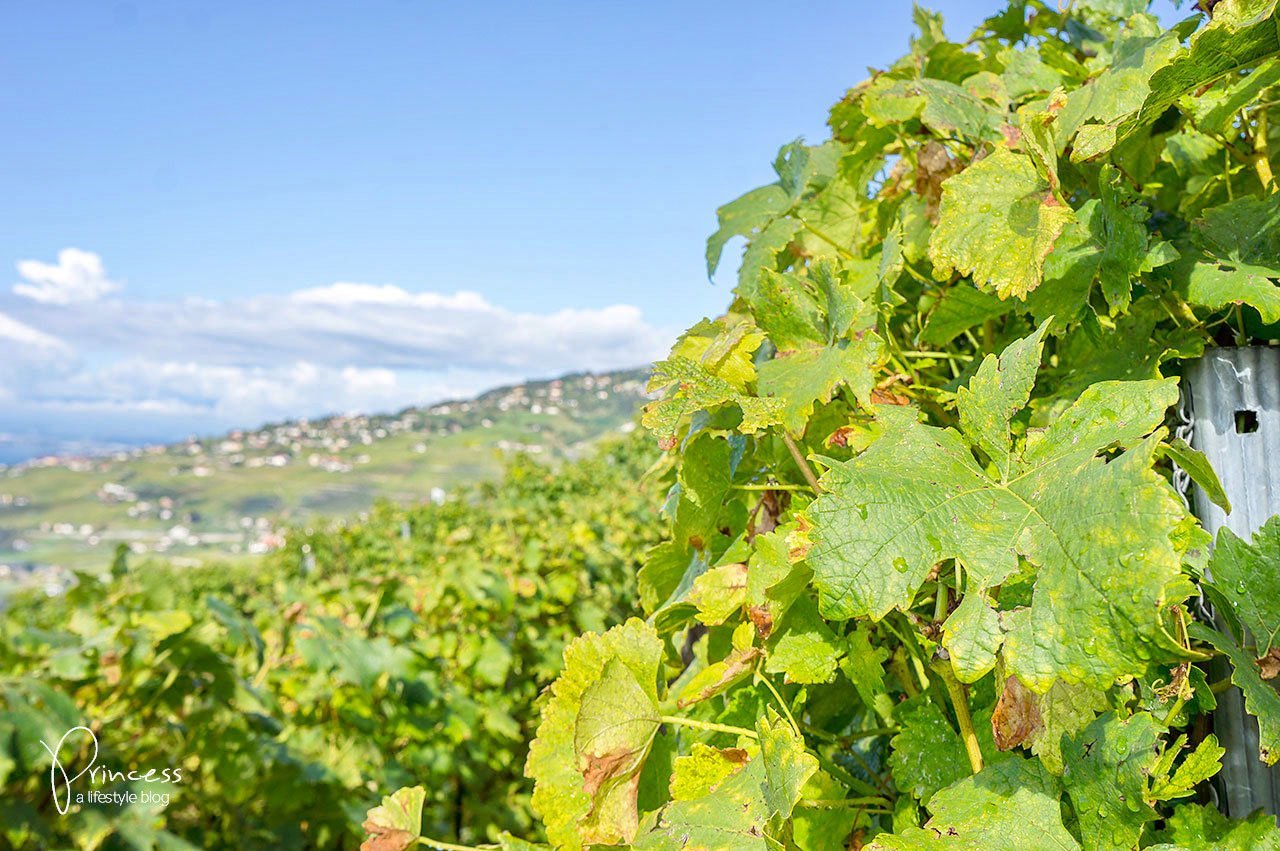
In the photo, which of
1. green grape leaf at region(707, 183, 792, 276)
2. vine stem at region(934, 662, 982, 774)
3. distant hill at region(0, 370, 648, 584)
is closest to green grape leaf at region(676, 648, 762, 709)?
vine stem at region(934, 662, 982, 774)

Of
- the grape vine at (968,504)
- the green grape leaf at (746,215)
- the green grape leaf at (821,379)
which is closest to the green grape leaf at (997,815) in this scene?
the grape vine at (968,504)

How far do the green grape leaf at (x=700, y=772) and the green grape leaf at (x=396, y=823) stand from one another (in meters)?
0.38

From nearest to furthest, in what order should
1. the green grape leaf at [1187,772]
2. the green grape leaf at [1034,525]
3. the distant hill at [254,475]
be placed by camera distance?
the green grape leaf at [1034,525], the green grape leaf at [1187,772], the distant hill at [254,475]

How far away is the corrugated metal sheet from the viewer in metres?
0.86

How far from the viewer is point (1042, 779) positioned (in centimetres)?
76

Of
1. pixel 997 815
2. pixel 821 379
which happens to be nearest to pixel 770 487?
pixel 821 379

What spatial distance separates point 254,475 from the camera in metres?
92.6

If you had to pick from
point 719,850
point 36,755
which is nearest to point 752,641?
point 719,850

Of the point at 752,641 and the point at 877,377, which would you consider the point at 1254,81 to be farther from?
the point at 752,641

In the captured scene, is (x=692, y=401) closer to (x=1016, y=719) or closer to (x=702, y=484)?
(x=702, y=484)

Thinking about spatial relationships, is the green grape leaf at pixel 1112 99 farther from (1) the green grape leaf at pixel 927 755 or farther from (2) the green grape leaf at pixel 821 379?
(1) the green grape leaf at pixel 927 755

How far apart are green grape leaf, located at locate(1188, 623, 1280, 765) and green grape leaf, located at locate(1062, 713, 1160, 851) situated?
7 cm

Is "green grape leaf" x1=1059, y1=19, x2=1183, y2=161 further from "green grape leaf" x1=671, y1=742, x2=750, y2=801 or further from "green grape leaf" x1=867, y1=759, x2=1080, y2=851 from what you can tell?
"green grape leaf" x1=671, y1=742, x2=750, y2=801

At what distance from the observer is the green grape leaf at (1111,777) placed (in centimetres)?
71
